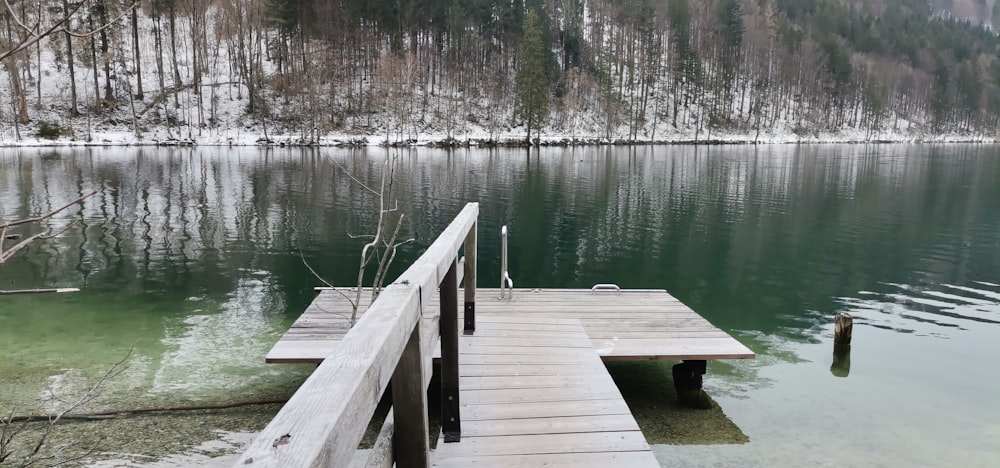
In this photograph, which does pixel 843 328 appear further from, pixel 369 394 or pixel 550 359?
pixel 369 394

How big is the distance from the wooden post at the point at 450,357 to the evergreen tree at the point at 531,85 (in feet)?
187

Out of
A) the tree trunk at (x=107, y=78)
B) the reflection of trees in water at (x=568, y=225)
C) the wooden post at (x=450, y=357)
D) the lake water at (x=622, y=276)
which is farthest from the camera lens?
the tree trunk at (x=107, y=78)

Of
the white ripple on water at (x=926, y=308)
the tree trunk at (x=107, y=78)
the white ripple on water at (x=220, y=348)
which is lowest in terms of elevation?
the white ripple on water at (x=926, y=308)

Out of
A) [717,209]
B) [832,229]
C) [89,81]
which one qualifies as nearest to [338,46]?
[89,81]

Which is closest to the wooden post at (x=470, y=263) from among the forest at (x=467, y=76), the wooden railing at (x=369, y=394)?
the wooden railing at (x=369, y=394)

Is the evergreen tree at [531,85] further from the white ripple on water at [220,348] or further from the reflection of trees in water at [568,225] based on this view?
the white ripple on water at [220,348]

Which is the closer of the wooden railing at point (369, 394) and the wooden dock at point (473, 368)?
the wooden railing at point (369, 394)

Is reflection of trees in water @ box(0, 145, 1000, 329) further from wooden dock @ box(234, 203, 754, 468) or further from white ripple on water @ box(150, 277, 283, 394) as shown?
wooden dock @ box(234, 203, 754, 468)

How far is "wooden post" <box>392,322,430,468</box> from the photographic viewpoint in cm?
201

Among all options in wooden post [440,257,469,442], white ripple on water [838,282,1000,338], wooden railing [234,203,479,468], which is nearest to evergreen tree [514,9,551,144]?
white ripple on water [838,282,1000,338]

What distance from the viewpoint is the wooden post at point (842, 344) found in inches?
322

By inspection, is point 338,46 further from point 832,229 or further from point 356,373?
point 356,373

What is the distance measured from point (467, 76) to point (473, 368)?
Result: 66.6 metres

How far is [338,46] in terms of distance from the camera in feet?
207
